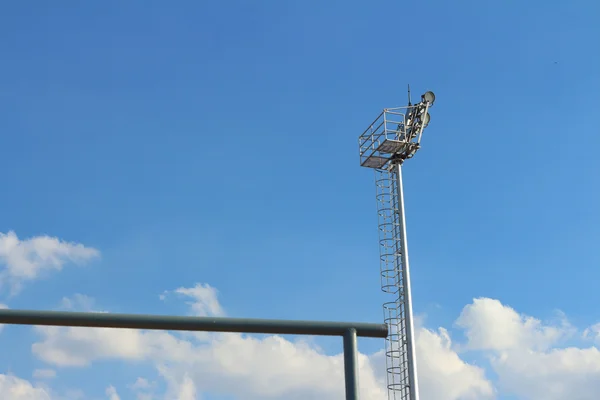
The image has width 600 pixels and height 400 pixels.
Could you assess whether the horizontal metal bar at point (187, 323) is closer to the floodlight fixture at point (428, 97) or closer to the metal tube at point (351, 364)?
the metal tube at point (351, 364)

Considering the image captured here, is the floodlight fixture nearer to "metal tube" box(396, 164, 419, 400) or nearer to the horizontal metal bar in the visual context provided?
"metal tube" box(396, 164, 419, 400)

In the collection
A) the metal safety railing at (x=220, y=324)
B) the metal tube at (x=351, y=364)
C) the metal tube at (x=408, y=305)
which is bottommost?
the metal tube at (x=351, y=364)

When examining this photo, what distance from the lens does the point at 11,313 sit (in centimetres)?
640

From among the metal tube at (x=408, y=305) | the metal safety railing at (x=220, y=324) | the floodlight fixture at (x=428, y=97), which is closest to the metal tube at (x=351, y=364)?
the metal safety railing at (x=220, y=324)

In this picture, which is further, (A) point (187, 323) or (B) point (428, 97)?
(B) point (428, 97)

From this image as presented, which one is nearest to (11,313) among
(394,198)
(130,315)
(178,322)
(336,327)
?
(130,315)

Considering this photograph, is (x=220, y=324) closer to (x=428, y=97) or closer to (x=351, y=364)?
(x=351, y=364)

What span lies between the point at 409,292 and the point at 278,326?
3043cm

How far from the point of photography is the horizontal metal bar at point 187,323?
640 cm

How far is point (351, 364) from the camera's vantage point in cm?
646

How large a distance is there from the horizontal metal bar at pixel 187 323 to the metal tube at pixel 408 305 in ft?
94.8

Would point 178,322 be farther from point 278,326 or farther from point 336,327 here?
point 336,327

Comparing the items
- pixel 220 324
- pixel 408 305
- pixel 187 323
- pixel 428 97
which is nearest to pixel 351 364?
pixel 220 324

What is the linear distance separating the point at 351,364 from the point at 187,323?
144 centimetres
